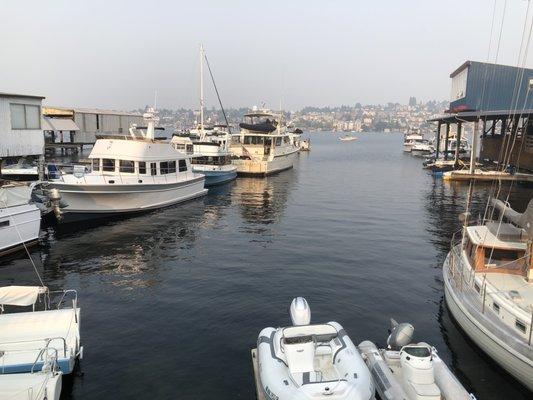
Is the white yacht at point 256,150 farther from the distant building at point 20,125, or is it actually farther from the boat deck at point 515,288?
the boat deck at point 515,288

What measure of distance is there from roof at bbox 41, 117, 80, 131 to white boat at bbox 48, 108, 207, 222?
35.9 meters

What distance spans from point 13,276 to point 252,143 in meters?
38.3

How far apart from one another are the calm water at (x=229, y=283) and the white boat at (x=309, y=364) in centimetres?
191

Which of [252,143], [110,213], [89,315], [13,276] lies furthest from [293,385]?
[252,143]

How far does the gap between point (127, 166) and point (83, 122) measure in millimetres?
48074

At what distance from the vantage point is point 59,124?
64.6m

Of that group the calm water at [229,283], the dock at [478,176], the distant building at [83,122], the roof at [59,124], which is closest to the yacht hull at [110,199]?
the calm water at [229,283]

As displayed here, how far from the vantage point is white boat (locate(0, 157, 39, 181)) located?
34.1 m

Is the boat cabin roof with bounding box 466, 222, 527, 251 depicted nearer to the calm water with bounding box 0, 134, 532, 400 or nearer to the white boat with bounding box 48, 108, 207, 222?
the calm water with bounding box 0, 134, 532, 400

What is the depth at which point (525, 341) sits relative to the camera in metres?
10.1

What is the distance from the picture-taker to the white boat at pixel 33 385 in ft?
27.9

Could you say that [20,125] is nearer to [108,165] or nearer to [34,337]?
[108,165]

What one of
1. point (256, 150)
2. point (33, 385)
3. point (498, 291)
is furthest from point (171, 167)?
point (498, 291)

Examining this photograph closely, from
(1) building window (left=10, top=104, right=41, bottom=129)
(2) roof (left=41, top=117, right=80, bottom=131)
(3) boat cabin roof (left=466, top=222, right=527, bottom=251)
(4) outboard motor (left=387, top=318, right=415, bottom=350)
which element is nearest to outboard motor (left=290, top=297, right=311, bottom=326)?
(4) outboard motor (left=387, top=318, right=415, bottom=350)
